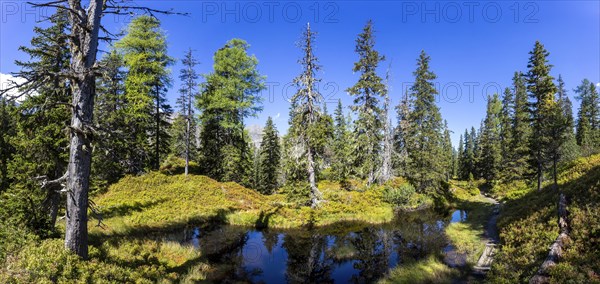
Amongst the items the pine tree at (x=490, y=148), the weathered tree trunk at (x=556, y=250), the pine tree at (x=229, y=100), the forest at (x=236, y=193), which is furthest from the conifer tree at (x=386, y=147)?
the pine tree at (x=490, y=148)

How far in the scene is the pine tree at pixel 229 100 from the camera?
26.5 m

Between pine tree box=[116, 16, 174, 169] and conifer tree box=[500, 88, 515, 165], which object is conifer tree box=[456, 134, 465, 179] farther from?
pine tree box=[116, 16, 174, 169]

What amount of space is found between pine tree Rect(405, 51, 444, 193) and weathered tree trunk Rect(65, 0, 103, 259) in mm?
30153

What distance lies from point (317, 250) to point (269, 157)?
32.4 metres

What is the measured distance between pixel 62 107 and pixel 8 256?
29.3 feet

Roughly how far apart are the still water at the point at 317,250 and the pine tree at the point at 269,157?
2656 centimetres

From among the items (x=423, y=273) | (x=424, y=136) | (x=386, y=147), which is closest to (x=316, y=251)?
(x=423, y=273)

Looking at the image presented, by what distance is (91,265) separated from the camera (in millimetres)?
7949

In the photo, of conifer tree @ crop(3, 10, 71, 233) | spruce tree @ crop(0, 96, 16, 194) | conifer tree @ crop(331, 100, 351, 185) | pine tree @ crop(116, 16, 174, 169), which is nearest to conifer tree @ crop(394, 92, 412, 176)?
conifer tree @ crop(331, 100, 351, 185)

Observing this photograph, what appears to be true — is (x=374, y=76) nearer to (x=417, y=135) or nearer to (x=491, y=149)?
(x=417, y=135)

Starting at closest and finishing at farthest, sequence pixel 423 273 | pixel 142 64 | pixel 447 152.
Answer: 1. pixel 423 273
2. pixel 142 64
3. pixel 447 152

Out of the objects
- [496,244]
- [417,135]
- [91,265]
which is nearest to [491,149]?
[417,135]

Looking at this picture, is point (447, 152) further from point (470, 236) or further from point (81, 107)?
point (81, 107)

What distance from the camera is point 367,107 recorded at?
2886 cm
